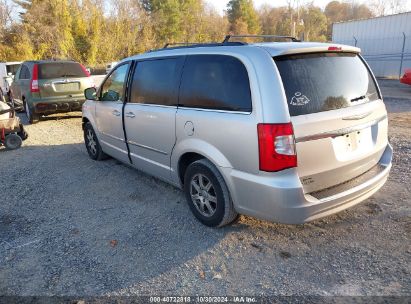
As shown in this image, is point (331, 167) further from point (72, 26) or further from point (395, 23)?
point (72, 26)

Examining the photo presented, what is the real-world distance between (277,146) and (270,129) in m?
0.15

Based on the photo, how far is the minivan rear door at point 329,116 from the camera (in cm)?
279

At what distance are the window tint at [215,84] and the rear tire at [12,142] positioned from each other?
4833 mm

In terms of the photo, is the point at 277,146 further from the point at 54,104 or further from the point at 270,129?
the point at 54,104

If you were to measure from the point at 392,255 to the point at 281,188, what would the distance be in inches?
47.4

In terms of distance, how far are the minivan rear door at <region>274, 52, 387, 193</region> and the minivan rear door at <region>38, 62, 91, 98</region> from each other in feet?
25.2

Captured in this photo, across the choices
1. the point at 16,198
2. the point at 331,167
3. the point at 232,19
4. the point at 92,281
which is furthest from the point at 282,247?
the point at 232,19

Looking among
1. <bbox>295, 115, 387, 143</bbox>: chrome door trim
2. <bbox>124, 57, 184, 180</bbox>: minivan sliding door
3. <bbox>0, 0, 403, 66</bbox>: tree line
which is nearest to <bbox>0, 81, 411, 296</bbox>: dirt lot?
<bbox>124, 57, 184, 180</bbox>: minivan sliding door

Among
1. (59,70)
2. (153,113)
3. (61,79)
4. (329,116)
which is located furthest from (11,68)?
(329,116)

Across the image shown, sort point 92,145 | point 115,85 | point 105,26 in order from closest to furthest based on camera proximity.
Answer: point 115,85
point 92,145
point 105,26

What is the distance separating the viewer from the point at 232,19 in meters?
58.8

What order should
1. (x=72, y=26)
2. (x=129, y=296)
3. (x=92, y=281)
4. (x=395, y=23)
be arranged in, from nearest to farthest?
(x=129, y=296), (x=92, y=281), (x=395, y=23), (x=72, y=26)

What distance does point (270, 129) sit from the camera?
8.92 feet

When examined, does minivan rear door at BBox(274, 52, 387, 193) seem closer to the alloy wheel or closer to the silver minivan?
the silver minivan
